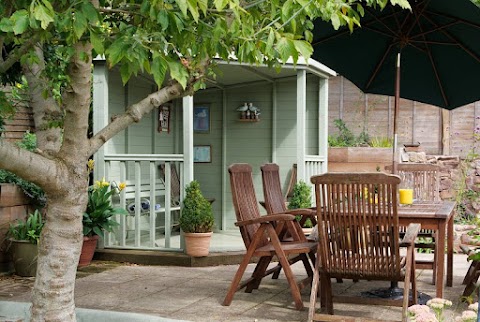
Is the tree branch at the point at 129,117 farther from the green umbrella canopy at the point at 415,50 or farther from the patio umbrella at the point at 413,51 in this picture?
the patio umbrella at the point at 413,51

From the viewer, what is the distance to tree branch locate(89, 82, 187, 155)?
4.11 metres

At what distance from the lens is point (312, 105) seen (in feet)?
31.3

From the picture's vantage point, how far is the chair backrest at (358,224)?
172 inches

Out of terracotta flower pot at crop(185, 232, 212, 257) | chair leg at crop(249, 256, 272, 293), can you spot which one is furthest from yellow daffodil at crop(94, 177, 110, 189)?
chair leg at crop(249, 256, 272, 293)

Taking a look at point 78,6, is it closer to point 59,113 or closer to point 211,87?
point 59,113

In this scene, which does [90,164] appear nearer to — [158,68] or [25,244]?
[25,244]

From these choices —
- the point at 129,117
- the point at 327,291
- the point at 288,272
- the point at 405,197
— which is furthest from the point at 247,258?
the point at 129,117

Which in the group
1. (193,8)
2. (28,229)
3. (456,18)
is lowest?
(28,229)

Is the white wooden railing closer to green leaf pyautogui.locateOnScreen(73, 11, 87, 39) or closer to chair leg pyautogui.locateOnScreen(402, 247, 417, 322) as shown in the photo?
chair leg pyautogui.locateOnScreen(402, 247, 417, 322)

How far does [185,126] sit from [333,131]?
619 centimetres

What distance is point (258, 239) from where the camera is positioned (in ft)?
16.9

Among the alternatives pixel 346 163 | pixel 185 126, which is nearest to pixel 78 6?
pixel 185 126

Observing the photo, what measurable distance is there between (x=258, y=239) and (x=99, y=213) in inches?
102

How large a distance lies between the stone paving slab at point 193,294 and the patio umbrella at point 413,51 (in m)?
1.20
